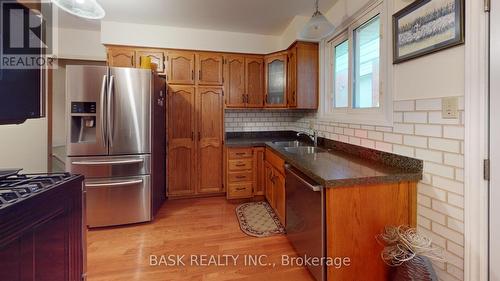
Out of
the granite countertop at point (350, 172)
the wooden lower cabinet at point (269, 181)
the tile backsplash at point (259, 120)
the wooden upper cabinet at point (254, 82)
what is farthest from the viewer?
the tile backsplash at point (259, 120)

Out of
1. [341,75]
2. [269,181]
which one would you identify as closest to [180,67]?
[269,181]

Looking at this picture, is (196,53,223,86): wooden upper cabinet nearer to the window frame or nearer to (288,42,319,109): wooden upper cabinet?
(288,42,319,109): wooden upper cabinet

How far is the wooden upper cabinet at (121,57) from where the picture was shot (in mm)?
3035

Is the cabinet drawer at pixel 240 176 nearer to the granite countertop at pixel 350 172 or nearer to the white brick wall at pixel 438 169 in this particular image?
the granite countertop at pixel 350 172

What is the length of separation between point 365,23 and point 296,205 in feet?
5.65

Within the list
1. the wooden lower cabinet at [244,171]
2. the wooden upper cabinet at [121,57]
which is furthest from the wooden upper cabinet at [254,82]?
the wooden upper cabinet at [121,57]

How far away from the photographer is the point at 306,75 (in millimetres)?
2914

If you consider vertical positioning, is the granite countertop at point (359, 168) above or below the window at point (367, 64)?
below

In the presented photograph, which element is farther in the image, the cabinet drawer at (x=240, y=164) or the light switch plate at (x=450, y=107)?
the cabinet drawer at (x=240, y=164)

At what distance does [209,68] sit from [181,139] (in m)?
1.08

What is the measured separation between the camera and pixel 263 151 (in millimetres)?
3166

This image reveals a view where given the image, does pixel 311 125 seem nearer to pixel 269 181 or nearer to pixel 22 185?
pixel 269 181

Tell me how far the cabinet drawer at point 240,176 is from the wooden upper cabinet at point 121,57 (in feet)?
6.44

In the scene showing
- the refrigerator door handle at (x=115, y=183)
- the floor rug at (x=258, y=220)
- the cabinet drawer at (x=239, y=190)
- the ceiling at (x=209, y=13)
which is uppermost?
the ceiling at (x=209, y=13)
